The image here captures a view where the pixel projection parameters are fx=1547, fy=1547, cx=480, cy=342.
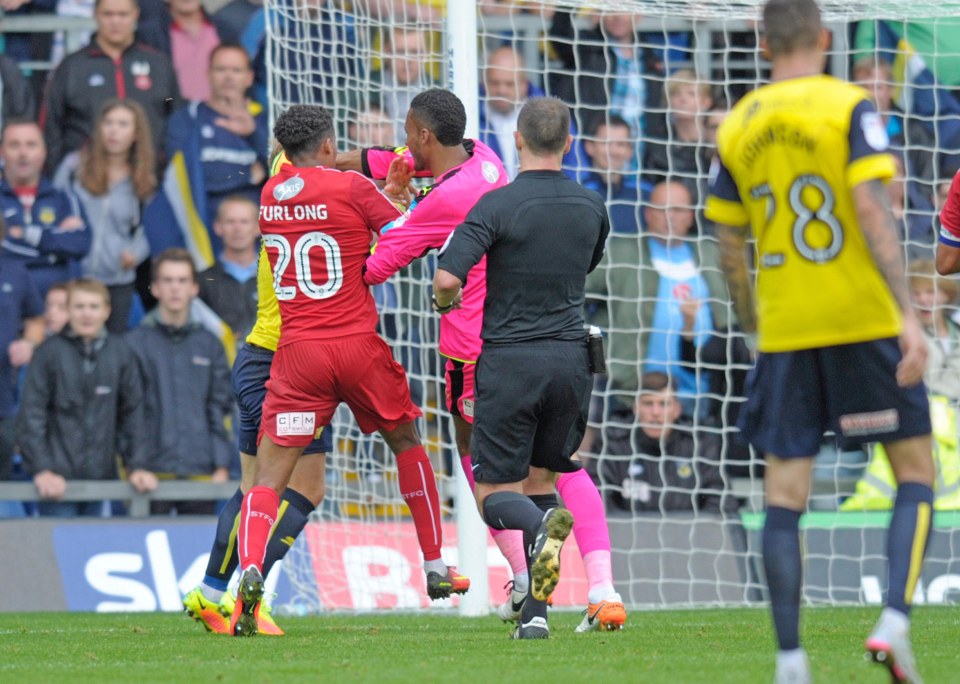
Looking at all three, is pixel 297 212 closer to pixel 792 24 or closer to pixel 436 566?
pixel 436 566

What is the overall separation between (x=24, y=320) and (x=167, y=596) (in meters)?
2.56

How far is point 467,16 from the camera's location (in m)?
8.45

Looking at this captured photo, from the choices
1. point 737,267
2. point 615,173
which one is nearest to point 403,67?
point 615,173

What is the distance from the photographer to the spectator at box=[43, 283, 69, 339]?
1080 centimetres

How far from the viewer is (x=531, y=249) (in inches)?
238

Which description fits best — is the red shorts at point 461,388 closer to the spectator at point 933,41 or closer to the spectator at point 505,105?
the spectator at point 505,105

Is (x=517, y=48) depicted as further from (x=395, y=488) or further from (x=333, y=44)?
(x=395, y=488)

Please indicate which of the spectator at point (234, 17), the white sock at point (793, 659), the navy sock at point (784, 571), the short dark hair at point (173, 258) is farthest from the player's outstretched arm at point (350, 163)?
the spectator at point (234, 17)

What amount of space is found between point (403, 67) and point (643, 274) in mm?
2292

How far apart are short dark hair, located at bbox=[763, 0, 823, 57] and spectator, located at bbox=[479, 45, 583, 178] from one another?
5873mm

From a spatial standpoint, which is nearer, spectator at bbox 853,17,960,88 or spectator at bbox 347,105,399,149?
spectator at bbox 347,105,399,149

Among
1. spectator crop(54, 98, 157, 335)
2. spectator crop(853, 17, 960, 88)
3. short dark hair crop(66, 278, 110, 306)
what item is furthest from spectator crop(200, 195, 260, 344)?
spectator crop(853, 17, 960, 88)

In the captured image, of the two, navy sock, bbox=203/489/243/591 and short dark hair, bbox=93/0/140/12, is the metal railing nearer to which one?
navy sock, bbox=203/489/243/591

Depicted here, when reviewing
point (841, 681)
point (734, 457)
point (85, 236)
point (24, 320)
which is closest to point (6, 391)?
point (24, 320)
